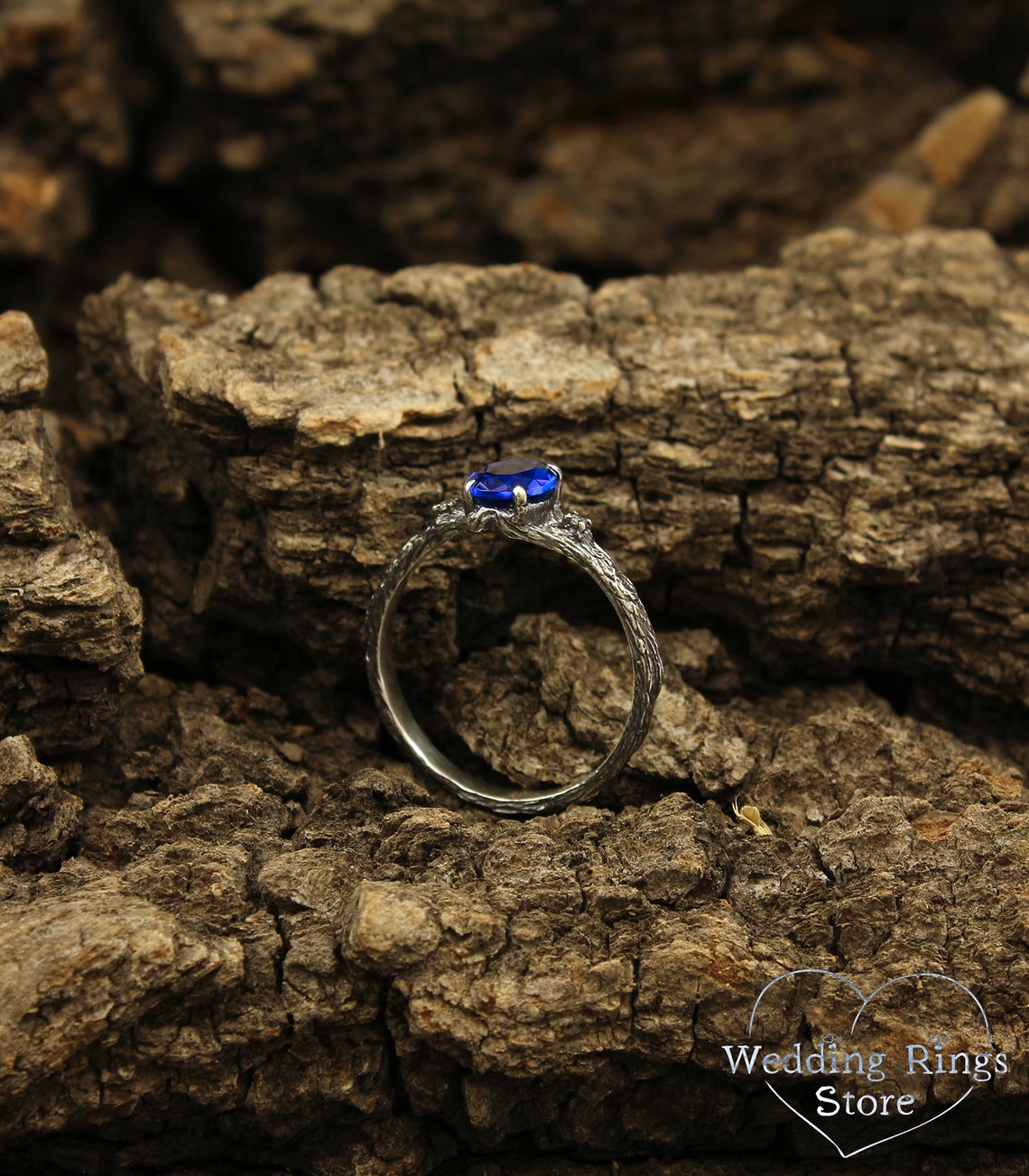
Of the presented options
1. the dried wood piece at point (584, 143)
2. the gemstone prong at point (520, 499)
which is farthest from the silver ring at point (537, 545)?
the dried wood piece at point (584, 143)

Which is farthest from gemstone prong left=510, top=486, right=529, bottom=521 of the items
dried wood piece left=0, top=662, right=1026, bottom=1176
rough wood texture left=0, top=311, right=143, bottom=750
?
rough wood texture left=0, top=311, right=143, bottom=750

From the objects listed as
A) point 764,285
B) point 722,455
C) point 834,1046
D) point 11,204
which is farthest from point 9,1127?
point 11,204

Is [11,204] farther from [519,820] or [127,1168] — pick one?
[127,1168]

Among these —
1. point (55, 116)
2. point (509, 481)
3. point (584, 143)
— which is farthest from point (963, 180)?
point (55, 116)

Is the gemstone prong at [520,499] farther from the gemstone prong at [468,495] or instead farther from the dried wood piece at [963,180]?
the dried wood piece at [963,180]

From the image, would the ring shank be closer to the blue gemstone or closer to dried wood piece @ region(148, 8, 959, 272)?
the blue gemstone

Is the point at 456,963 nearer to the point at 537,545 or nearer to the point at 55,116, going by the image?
the point at 537,545
